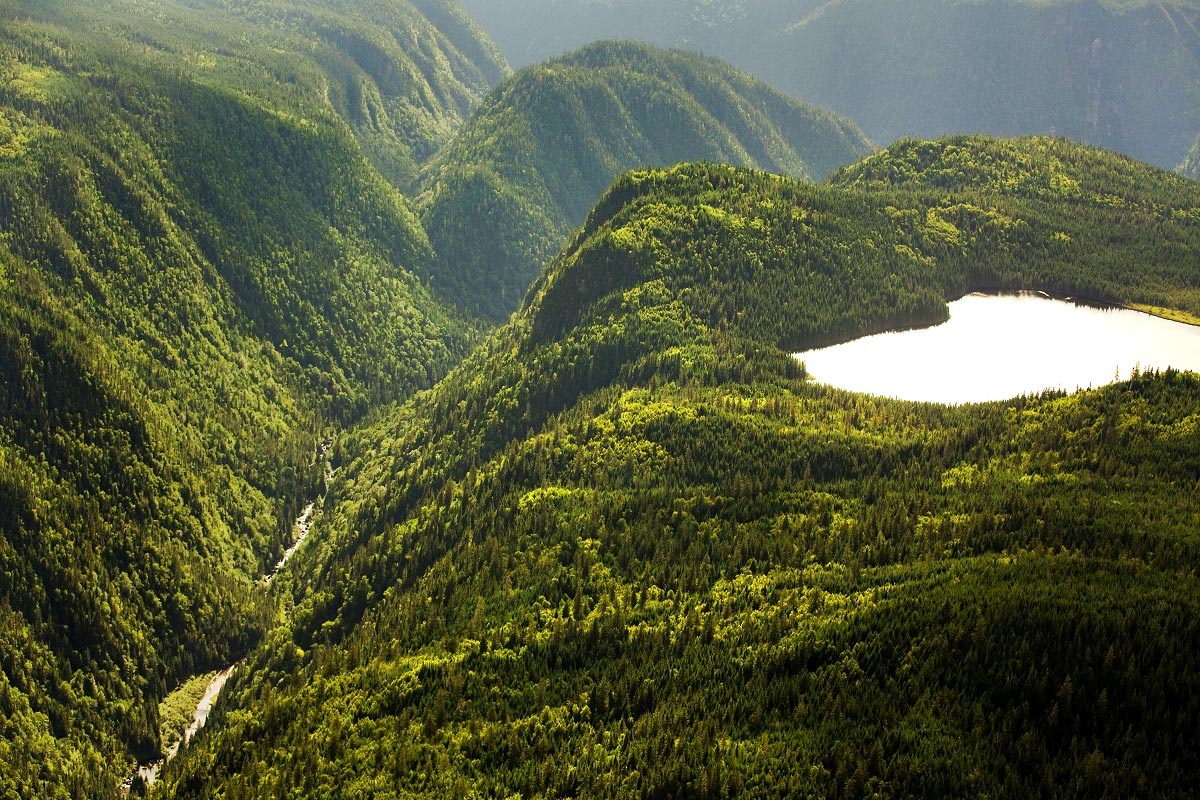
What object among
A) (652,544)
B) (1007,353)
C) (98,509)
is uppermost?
(98,509)

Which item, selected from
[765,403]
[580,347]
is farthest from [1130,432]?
[580,347]

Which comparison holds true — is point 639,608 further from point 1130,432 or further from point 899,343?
point 899,343

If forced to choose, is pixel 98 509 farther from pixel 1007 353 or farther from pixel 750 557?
pixel 1007 353

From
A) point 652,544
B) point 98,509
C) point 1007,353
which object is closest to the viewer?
point 652,544

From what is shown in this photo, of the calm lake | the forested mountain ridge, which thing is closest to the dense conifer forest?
the forested mountain ridge

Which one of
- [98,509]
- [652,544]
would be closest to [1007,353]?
[652,544]

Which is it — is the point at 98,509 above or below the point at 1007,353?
above

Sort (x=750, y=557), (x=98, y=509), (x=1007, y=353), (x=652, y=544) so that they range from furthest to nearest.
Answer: (x=98, y=509) < (x=1007, y=353) < (x=652, y=544) < (x=750, y=557)

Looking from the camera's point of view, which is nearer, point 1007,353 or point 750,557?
point 750,557
